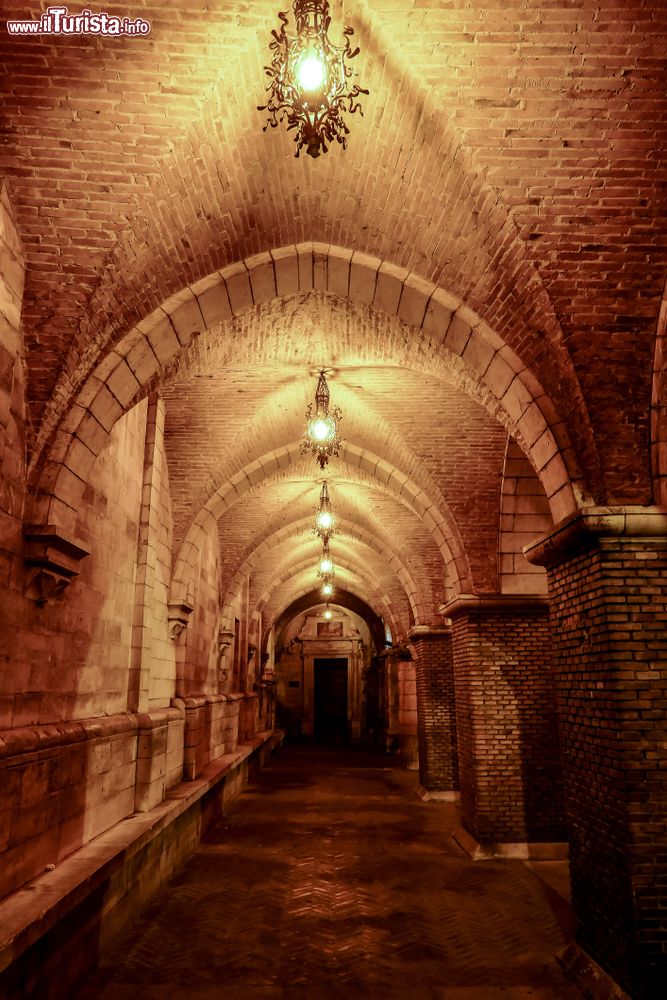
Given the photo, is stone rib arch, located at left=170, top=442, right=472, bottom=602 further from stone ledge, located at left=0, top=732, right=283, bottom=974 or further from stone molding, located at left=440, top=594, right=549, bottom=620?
stone ledge, located at left=0, top=732, right=283, bottom=974

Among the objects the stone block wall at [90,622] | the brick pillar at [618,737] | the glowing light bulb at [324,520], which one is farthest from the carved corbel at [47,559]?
the glowing light bulb at [324,520]

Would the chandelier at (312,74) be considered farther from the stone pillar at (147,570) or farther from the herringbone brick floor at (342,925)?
the stone pillar at (147,570)

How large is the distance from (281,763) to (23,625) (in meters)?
16.8

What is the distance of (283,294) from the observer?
6.35 m

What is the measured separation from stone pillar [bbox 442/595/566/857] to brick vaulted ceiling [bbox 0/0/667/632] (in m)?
4.40

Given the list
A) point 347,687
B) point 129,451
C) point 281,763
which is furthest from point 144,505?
point 347,687

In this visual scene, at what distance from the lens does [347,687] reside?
30156 millimetres

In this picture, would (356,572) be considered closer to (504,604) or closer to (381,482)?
(381,482)

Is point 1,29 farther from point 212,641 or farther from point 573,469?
point 212,641

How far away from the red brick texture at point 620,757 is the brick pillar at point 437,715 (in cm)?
795

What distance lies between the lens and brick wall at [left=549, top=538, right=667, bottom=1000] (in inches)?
168

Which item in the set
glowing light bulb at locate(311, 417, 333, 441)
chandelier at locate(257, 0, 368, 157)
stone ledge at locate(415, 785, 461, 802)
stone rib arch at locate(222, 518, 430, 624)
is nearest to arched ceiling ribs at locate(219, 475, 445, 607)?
stone rib arch at locate(222, 518, 430, 624)

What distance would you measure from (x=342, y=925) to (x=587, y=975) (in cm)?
228

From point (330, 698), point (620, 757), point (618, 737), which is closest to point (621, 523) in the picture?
point (618, 737)
